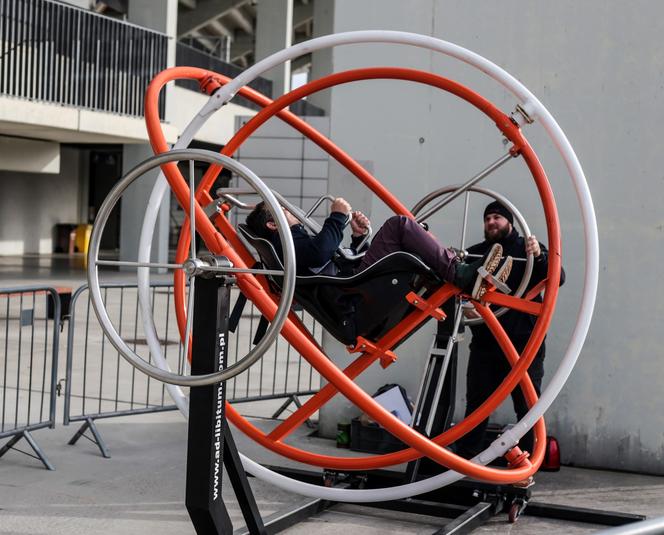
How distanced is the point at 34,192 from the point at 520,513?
23925 millimetres

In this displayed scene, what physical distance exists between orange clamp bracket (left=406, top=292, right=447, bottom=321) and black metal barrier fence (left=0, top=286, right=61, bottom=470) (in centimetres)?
272

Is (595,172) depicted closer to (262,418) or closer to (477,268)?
(477,268)

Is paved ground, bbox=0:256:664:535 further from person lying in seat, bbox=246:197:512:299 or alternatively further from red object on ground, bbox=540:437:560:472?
person lying in seat, bbox=246:197:512:299

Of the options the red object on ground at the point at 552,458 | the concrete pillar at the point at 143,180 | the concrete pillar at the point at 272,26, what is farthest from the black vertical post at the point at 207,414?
the concrete pillar at the point at 272,26

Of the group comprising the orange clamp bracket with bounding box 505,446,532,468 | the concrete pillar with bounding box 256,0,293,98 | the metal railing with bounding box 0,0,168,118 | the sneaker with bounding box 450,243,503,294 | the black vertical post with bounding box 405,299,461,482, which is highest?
the concrete pillar with bounding box 256,0,293,98

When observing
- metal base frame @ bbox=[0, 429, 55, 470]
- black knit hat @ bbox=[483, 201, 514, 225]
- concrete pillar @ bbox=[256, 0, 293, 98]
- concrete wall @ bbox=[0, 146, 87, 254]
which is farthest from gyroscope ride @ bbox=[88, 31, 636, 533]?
concrete pillar @ bbox=[256, 0, 293, 98]

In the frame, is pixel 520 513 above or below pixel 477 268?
below

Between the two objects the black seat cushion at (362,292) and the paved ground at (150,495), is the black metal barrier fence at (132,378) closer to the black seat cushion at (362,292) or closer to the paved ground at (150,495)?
the paved ground at (150,495)

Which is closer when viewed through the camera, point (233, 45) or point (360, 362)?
point (360, 362)

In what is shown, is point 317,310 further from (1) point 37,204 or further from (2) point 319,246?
(1) point 37,204

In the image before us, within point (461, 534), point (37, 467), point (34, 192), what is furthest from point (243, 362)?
point (34, 192)

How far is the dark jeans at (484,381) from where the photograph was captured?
5.98 metres

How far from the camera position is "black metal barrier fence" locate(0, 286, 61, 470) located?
20.0ft

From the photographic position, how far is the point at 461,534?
4797 millimetres
